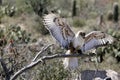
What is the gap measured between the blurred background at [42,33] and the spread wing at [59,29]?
1.77 ft

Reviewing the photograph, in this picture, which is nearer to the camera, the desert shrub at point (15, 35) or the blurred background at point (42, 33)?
the blurred background at point (42, 33)

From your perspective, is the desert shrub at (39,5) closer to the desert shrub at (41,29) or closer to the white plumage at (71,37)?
the desert shrub at (41,29)

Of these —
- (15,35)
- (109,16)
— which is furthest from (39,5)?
(15,35)

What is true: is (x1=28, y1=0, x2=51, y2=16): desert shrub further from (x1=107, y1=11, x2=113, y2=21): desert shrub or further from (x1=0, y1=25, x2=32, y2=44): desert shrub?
(x1=0, y1=25, x2=32, y2=44): desert shrub

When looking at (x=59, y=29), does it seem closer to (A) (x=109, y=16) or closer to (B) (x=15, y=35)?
(B) (x=15, y=35)

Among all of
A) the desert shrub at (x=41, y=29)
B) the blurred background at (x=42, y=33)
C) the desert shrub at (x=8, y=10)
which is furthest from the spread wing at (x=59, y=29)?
the desert shrub at (x=8, y=10)

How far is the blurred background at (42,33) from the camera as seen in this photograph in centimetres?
848

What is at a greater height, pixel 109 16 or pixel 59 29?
pixel 59 29

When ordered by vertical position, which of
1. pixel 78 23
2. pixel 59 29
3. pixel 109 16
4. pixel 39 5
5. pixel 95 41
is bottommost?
pixel 109 16

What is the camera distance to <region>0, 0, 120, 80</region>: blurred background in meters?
8.48

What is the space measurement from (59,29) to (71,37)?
22cm

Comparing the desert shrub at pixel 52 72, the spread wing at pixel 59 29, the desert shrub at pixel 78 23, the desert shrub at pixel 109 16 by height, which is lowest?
the desert shrub at pixel 109 16

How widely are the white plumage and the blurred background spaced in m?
0.28

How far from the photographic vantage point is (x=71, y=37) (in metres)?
6.76
